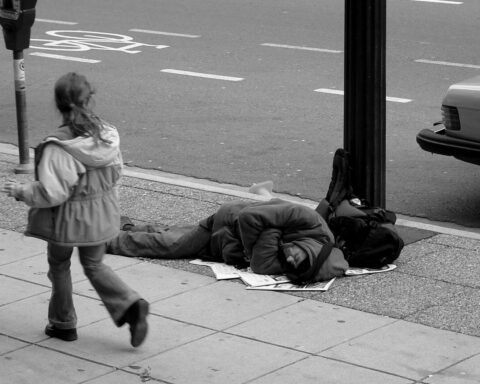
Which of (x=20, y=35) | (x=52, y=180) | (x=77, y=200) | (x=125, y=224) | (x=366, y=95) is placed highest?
(x=20, y=35)

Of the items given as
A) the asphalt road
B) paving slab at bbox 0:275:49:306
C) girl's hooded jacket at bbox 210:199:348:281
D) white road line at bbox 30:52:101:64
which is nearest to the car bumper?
the asphalt road

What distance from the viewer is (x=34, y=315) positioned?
6707 millimetres

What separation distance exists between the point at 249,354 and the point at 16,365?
Answer: 1.17m

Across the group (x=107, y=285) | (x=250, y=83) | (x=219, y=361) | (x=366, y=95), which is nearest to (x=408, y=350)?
(x=219, y=361)

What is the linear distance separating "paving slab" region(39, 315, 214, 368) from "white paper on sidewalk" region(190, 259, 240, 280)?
0.77 meters

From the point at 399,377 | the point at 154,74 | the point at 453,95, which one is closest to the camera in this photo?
the point at 399,377

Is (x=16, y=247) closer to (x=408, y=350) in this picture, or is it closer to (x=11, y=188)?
(x=11, y=188)

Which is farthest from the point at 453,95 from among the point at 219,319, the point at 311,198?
the point at 219,319

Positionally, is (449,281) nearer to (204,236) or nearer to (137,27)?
(204,236)

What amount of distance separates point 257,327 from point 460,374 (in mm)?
1194

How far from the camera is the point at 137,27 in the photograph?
17969 millimetres

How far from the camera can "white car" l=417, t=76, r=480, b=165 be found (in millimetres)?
9031

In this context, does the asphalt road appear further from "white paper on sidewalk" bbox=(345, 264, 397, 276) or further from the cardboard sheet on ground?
the cardboard sheet on ground

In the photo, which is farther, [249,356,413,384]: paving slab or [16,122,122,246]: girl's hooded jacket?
[16,122,122,246]: girl's hooded jacket
